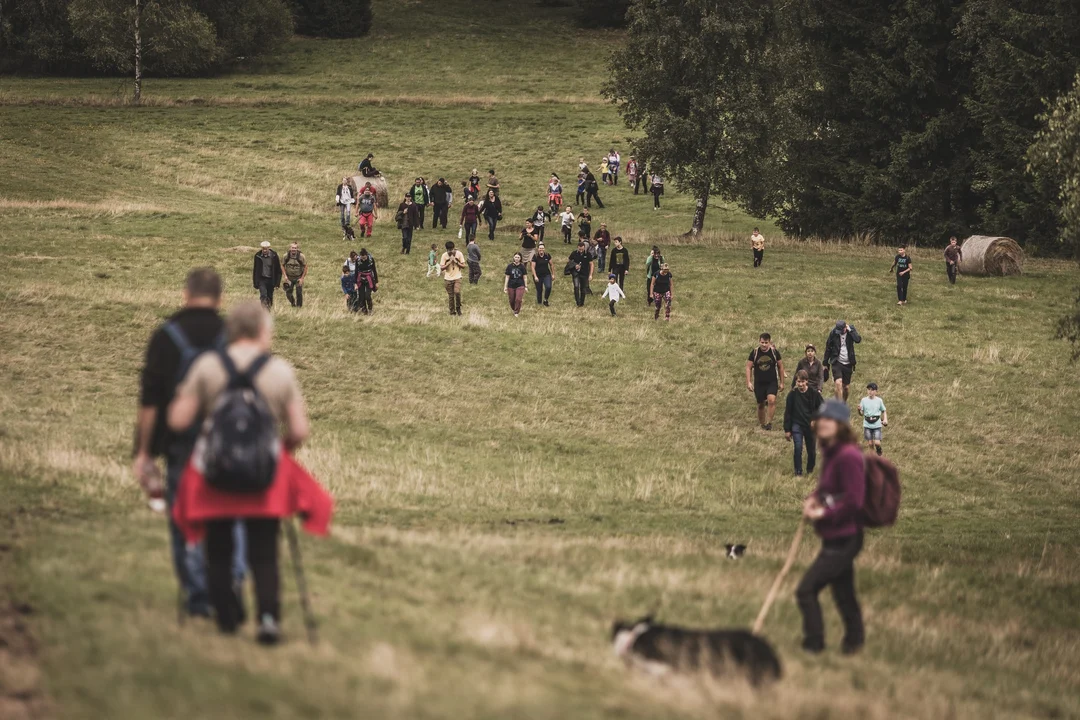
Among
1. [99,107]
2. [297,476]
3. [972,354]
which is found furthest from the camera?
[99,107]

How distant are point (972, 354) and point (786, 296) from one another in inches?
256

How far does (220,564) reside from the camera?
6887mm

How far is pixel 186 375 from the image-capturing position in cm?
715

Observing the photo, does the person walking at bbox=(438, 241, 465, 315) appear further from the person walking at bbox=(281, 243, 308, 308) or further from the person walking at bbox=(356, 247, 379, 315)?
the person walking at bbox=(281, 243, 308, 308)

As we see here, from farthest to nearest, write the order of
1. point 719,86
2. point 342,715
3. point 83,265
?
point 719,86 → point 83,265 → point 342,715

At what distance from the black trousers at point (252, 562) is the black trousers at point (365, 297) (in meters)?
24.1

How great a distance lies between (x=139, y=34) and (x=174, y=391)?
71509 millimetres

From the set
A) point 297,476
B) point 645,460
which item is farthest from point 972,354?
point 297,476

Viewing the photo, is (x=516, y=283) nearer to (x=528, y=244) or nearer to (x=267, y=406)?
(x=528, y=244)

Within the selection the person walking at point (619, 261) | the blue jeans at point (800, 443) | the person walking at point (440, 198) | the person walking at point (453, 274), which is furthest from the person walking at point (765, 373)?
the person walking at point (440, 198)

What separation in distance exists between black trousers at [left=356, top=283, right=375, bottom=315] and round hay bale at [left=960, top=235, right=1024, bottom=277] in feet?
63.9

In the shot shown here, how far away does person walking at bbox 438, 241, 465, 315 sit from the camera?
3047cm

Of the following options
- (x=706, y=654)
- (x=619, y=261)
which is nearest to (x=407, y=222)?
(x=619, y=261)

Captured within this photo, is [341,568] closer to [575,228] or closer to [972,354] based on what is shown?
[972,354]
